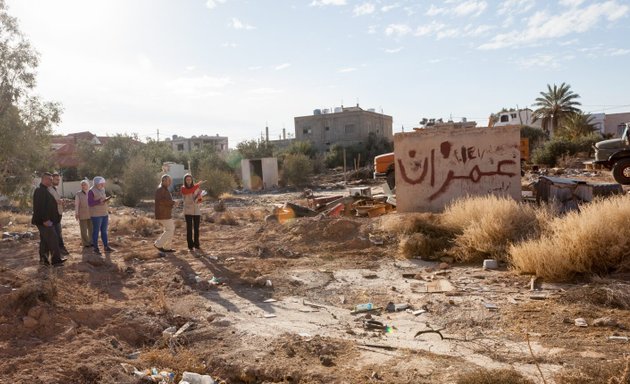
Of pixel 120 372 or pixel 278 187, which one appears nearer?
pixel 120 372

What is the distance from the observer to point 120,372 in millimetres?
4574

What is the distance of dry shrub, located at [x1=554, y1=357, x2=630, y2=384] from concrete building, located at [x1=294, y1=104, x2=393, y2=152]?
161 ft

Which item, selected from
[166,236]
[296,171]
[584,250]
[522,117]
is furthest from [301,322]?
[522,117]

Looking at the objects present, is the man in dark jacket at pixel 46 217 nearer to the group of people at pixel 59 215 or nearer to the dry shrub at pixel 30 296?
the group of people at pixel 59 215

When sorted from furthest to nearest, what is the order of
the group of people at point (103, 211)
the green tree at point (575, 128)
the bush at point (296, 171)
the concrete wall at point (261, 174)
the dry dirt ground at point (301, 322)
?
the green tree at point (575, 128), the concrete wall at point (261, 174), the bush at point (296, 171), the group of people at point (103, 211), the dry dirt ground at point (301, 322)

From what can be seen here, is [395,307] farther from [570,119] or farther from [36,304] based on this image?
[570,119]

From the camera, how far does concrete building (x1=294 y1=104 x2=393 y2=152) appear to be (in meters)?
55.1

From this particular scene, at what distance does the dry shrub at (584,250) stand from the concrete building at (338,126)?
45.9 metres

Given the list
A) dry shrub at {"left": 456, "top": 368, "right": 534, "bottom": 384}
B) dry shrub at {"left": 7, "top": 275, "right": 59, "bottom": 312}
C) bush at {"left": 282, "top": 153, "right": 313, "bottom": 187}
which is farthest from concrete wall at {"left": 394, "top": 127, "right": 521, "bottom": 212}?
bush at {"left": 282, "top": 153, "right": 313, "bottom": 187}

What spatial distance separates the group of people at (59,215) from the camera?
28.5ft

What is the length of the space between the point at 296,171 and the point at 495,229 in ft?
92.5

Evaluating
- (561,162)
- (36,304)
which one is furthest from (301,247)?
(561,162)

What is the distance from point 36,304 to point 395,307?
13.7ft

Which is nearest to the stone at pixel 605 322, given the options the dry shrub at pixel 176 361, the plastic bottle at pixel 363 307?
the plastic bottle at pixel 363 307
